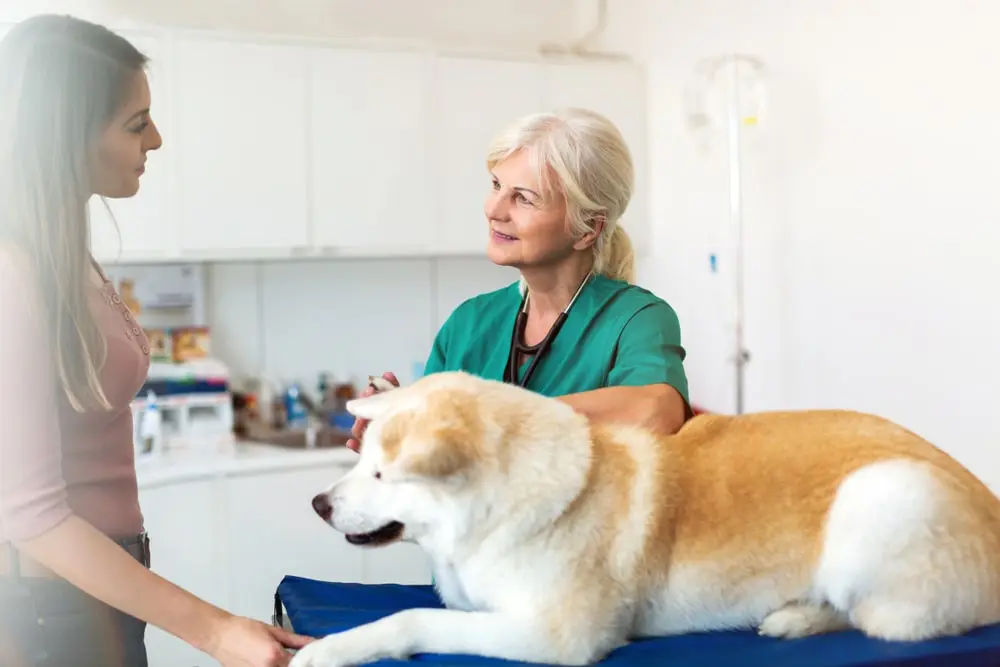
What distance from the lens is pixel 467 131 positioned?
10.1ft

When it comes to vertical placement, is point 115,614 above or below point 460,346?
below

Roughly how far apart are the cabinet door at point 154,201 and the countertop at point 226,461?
543 millimetres

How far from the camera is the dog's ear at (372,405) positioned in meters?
0.97

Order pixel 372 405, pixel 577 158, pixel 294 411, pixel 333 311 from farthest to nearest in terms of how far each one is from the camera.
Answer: pixel 333 311 → pixel 294 411 → pixel 577 158 → pixel 372 405

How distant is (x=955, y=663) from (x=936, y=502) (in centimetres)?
15

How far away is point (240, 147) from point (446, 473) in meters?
2.12

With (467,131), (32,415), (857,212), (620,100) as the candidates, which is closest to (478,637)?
(32,415)

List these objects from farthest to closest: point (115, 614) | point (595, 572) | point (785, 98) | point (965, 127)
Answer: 1. point (785, 98)
2. point (965, 127)
3. point (115, 614)
4. point (595, 572)

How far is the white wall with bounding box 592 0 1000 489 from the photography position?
2.16m

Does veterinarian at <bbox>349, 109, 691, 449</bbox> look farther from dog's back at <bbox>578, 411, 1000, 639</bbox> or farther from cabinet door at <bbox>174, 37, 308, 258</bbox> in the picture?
cabinet door at <bbox>174, 37, 308, 258</bbox>

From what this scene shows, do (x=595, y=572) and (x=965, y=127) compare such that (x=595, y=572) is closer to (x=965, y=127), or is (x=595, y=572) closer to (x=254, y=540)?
(x=965, y=127)

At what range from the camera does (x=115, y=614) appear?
3.41 feet

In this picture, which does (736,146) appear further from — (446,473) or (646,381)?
(446,473)

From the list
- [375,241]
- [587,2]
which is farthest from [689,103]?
[375,241]
